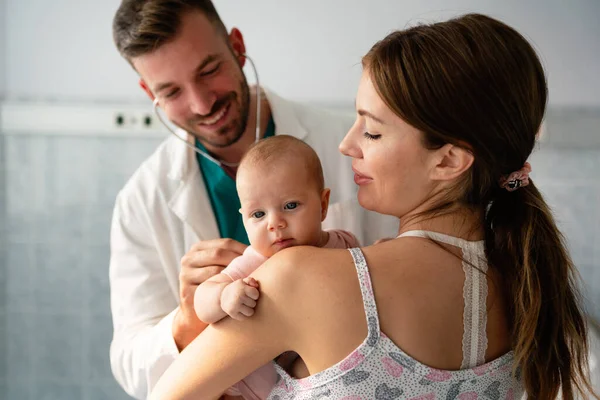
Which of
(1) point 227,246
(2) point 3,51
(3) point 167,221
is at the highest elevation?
(1) point 227,246

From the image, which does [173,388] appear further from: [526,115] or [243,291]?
[526,115]

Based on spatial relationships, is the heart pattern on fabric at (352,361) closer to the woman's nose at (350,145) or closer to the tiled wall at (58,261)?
the woman's nose at (350,145)

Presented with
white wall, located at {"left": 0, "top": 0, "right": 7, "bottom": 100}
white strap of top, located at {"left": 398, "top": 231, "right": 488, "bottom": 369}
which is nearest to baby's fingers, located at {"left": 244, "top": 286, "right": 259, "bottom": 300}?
white strap of top, located at {"left": 398, "top": 231, "right": 488, "bottom": 369}

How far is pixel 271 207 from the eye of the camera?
1.20 m

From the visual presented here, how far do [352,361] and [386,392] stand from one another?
8 cm

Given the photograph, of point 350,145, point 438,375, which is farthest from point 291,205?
point 438,375

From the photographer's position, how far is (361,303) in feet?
3.29

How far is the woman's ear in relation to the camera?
42.7 inches

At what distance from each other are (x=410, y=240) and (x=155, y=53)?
2.97 ft

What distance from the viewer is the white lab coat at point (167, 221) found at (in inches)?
70.3

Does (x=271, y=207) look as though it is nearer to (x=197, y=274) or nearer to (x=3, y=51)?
(x=197, y=274)

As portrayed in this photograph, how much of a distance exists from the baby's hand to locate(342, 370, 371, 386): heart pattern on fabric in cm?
17

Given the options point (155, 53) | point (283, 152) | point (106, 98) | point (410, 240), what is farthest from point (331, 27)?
point (410, 240)

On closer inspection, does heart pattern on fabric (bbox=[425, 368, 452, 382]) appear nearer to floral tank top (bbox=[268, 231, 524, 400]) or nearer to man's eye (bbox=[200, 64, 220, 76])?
floral tank top (bbox=[268, 231, 524, 400])
